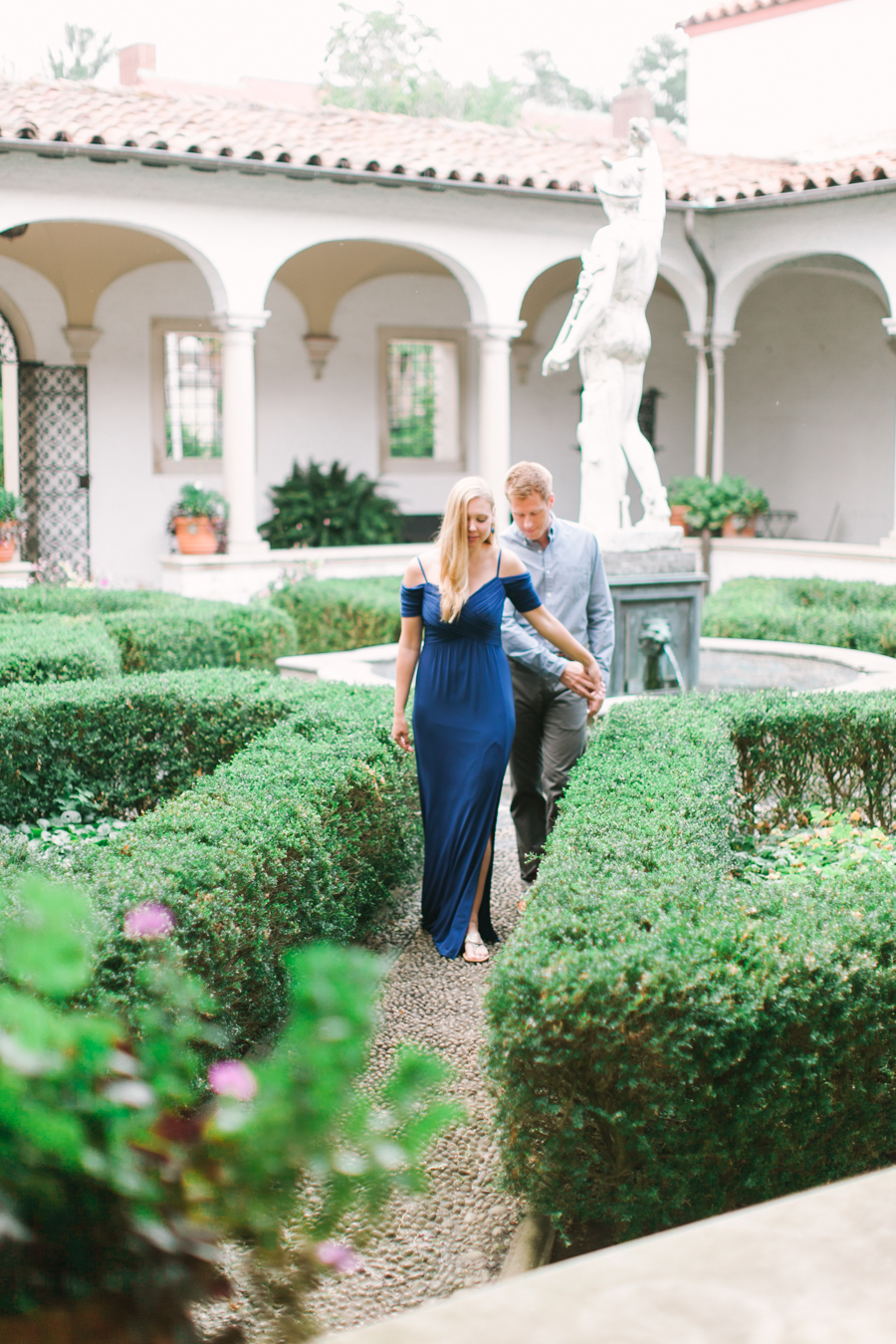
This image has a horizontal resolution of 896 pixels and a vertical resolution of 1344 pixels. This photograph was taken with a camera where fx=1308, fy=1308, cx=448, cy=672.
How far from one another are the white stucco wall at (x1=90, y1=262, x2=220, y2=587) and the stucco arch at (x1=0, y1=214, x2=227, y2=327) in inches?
8.2

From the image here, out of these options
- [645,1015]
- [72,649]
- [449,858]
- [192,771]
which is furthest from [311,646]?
[645,1015]

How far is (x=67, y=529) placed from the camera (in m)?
14.9

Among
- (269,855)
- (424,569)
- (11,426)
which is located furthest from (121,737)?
(11,426)

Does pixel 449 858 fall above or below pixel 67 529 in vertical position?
below

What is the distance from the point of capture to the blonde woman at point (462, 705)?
4.23m

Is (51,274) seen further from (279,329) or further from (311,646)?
(311,646)

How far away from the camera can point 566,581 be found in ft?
16.1

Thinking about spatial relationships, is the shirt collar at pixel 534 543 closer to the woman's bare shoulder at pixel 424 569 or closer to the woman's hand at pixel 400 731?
the woman's bare shoulder at pixel 424 569

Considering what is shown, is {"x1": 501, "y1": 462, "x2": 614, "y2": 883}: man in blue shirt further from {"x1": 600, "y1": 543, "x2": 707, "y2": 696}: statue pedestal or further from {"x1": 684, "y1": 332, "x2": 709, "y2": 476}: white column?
{"x1": 684, "y1": 332, "x2": 709, "y2": 476}: white column

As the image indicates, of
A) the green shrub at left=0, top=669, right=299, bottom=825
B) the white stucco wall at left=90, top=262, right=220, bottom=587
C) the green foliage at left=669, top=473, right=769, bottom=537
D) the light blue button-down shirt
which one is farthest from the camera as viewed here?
the white stucco wall at left=90, top=262, right=220, bottom=587

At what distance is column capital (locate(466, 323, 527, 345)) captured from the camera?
1388 cm

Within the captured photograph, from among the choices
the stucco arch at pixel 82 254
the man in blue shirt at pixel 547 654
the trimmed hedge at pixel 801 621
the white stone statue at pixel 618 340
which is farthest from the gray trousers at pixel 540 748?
the stucco arch at pixel 82 254

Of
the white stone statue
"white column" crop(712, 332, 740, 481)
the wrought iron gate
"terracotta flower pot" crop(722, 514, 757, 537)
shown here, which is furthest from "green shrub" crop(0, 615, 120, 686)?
"white column" crop(712, 332, 740, 481)

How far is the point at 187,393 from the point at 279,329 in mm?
1404
